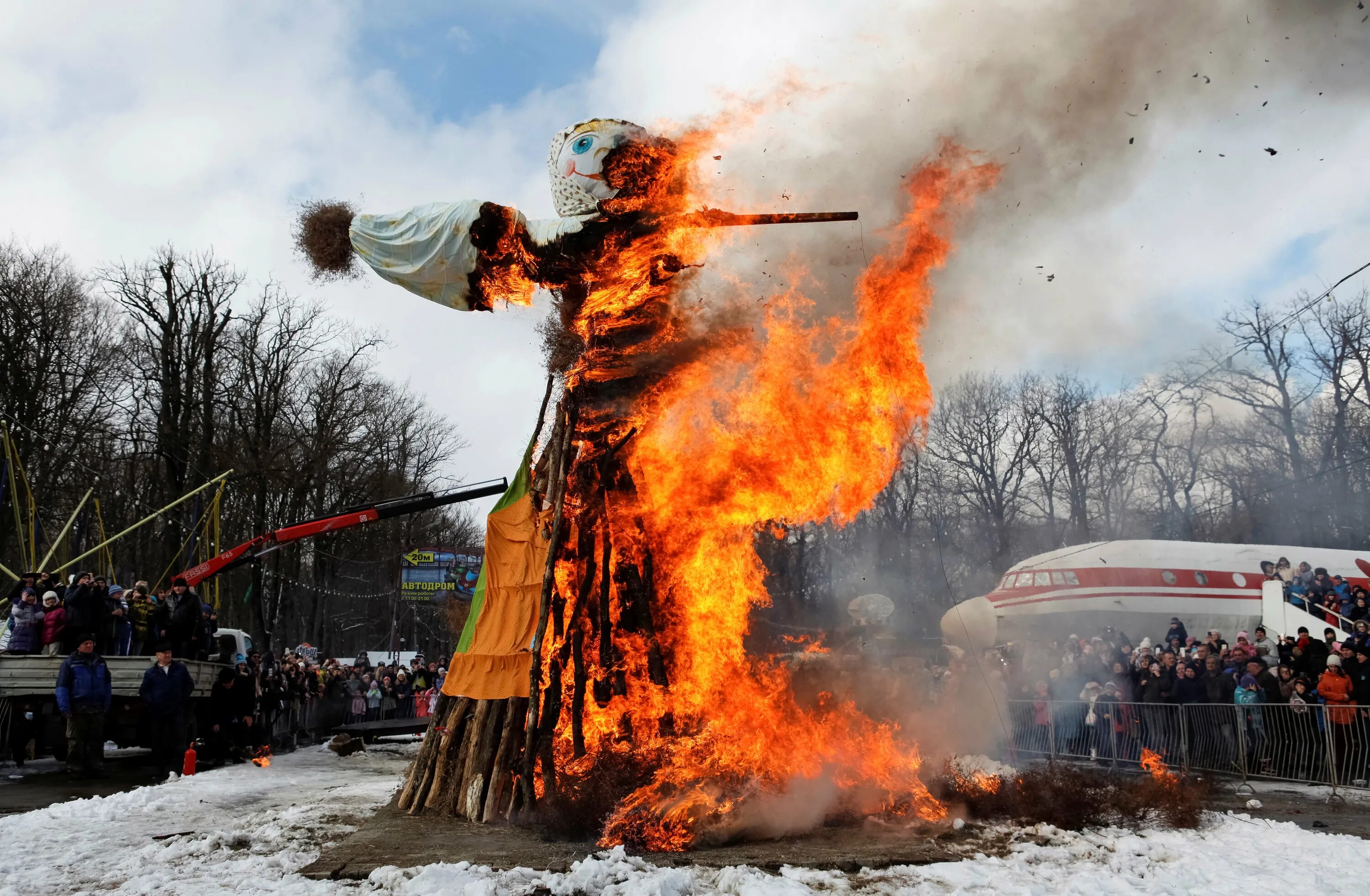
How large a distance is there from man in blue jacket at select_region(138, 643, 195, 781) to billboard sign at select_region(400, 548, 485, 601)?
2936 cm

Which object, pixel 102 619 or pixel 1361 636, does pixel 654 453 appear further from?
pixel 1361 636

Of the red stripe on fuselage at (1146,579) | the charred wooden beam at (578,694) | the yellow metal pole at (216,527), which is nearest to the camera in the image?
the charred wooden beam at (578,694)

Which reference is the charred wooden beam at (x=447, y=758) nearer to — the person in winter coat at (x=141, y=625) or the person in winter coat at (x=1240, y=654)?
the person in winter coat at (x=141, y=625)

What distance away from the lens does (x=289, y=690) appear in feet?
70.0

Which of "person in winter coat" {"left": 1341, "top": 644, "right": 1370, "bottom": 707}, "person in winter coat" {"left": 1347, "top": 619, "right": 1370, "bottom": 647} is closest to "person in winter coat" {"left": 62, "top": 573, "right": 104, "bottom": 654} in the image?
"person in winter coat" {"left": 1341, "top": 644, "right": 1370, "bottom": 707}

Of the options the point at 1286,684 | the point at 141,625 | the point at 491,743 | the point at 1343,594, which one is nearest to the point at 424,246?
the point at 491,743

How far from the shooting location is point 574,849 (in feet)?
24.8

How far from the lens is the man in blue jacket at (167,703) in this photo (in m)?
14.1

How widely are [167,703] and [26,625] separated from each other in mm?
2486

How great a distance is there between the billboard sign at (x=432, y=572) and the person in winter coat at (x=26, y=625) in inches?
1159

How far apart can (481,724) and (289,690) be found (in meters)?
14.1

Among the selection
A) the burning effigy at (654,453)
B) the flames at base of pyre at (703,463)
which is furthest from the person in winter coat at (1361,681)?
the flames at base of pyre at (703,463)

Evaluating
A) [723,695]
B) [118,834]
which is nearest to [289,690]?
[118,834]

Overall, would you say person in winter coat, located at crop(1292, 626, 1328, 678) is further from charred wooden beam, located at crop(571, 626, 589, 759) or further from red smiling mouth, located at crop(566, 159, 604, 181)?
red smiling mouth, located at crop(566, 159, 604, 181)
